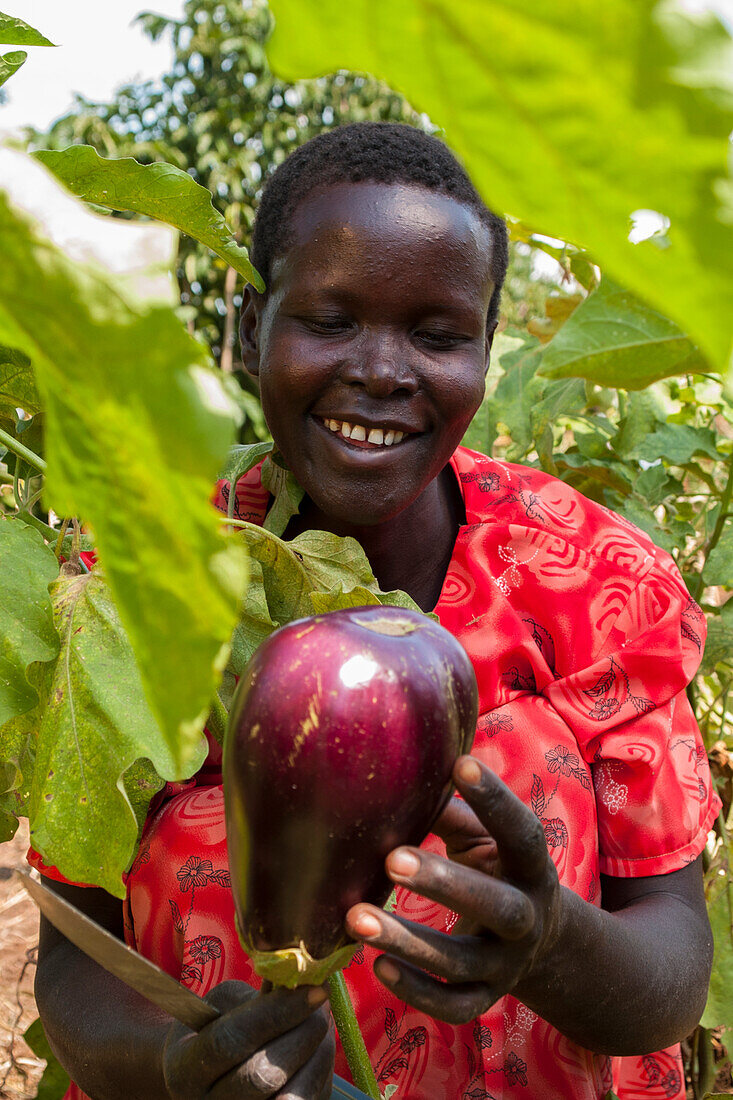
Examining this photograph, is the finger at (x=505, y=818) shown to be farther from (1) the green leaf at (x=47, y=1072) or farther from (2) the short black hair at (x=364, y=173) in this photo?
(1) the green leaf at (x=47, y=1072)

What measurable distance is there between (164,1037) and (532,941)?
40 cm

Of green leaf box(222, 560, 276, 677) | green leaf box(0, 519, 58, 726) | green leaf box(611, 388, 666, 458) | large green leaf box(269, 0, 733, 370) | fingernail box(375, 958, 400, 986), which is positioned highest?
large green leaf box(269, 0, 733, 370)

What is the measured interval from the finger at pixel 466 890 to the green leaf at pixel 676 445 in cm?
99

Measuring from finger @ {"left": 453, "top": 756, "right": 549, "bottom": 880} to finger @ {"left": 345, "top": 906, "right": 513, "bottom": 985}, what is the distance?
55 mm

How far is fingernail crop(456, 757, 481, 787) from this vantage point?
1.97 ft

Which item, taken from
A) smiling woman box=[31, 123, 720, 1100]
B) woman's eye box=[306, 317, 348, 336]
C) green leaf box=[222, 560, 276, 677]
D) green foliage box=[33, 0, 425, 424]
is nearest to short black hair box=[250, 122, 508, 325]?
smiling woman box=[31, 123, 720, 1100]

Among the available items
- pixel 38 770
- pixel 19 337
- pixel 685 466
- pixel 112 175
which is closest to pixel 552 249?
pixel 685 466

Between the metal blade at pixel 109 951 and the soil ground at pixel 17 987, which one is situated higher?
the metal blade at pixel 109 951

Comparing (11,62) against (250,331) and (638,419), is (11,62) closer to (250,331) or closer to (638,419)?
(250,331)

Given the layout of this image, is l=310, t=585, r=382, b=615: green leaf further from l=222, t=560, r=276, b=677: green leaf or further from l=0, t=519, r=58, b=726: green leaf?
l=0, t=519, r=58, b=726: green leaf

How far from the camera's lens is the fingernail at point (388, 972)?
0.65 m

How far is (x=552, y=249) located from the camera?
1.70m

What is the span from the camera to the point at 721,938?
1.49 metres

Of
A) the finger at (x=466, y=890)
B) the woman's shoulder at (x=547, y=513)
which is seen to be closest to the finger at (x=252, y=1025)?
the finger at (x=466, y=890)
